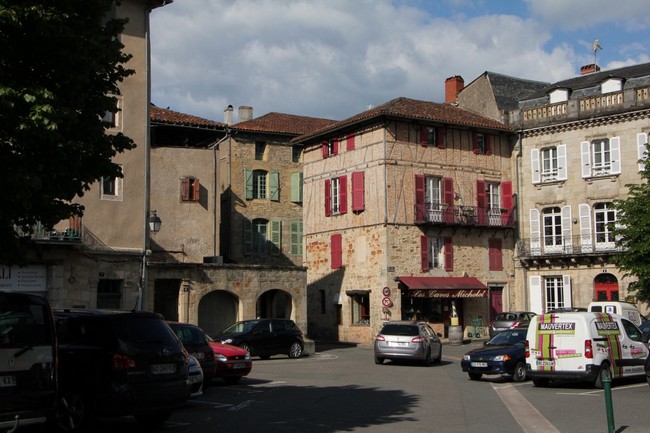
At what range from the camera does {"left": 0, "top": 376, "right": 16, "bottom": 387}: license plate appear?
10031mm

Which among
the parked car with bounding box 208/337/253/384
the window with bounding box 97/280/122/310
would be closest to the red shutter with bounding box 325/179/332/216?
the window with bounding box 97/280/122/310

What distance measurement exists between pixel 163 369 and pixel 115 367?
2.67 ft

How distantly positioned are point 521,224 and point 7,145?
123 ft

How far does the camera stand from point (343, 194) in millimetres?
43719

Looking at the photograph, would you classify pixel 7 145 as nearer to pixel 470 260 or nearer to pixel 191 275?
pixel 191 275

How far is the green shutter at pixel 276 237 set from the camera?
48.2 meters

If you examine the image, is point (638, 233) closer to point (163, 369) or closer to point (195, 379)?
point (195, 379)

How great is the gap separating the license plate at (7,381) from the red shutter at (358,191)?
3249 centimetres

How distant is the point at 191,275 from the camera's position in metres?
33.5

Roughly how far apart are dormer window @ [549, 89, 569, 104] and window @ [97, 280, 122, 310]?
26.0 metres

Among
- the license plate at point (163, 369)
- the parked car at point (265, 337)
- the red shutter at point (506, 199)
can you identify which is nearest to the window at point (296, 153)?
the red shutter at point (506, 199)

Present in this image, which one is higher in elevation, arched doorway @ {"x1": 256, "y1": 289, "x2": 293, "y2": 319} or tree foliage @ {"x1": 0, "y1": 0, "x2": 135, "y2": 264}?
tree foliage @ {"x1": 0, "y1": 0, "x2": 135, "y2": 264}

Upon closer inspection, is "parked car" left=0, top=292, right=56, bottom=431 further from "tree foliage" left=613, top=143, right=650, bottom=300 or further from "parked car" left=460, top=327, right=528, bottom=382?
"tree foliage" left=613, top=143, right=650, bottom=300

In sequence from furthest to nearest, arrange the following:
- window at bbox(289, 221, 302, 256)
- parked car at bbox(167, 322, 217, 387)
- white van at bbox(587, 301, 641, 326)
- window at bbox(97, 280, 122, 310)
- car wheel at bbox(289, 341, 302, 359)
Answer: window at bbox(289, 221, 302, 256) → white van at bbox(587, 301, 641, 326) → window at bbox(97, 280, 122, 310) → car wheel at bbox(289, 341, 302, 359) → parked car at bbox(167, 322, 217, 387)
